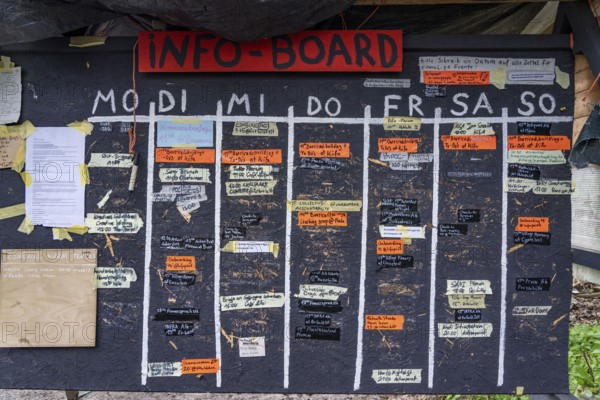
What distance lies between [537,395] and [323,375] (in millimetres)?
1217

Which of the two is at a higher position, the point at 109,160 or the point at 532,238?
the point at 109,160

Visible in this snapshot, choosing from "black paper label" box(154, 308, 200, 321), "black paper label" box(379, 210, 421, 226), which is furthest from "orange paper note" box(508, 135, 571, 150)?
"black paper label" box(154, 308, 200, 321)

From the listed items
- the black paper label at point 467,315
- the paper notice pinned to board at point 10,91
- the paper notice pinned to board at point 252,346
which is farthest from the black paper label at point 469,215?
the paper notice pinned to board at point 10,91

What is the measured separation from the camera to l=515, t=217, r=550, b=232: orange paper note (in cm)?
276

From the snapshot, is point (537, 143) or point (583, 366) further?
point (583, 366)

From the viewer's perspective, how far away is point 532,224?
2.76m

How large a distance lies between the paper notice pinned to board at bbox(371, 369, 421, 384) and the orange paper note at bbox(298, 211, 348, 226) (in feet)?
2.70

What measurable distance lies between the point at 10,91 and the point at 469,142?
8.23 feet

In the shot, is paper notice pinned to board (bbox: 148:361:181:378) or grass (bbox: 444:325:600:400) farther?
grass (bbox: 444:325:600:400)

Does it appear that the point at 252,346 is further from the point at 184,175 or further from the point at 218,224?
the point at 184,175

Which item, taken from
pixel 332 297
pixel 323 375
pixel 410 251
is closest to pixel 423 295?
pixel 410 251

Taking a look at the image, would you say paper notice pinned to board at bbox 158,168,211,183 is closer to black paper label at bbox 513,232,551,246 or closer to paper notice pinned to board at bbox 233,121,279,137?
paper notice pinned to board at bbox 233,121,279,137

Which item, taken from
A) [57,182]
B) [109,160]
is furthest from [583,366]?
[57,182]

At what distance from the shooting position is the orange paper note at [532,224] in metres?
2.76
